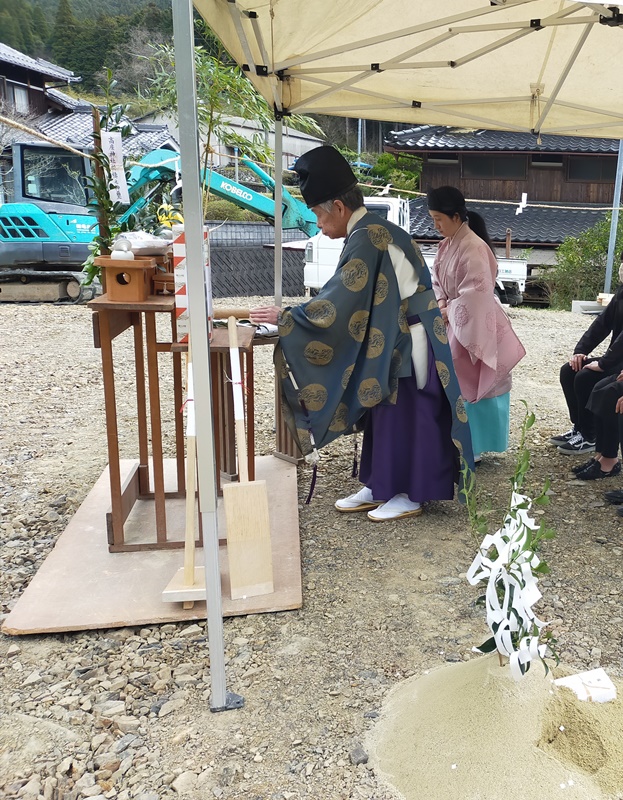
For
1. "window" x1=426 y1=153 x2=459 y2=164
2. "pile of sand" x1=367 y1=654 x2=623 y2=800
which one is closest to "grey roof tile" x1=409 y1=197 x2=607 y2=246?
"window" x1=426 y1=153 x2=459 y2=164

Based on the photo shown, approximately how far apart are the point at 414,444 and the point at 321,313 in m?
0.85

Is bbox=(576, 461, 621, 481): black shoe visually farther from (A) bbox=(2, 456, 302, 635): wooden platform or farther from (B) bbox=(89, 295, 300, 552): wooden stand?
(B) bbox=(89, 295, 300, 552): wooden stand

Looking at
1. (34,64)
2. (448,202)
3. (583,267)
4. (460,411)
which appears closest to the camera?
(460,411)

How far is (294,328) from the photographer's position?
2.90 metres

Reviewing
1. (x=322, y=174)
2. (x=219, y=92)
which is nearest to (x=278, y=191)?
(x=322, y=174)

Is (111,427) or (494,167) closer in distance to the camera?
(111,427)

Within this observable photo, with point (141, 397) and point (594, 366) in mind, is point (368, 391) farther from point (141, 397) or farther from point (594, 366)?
point (594, 366)

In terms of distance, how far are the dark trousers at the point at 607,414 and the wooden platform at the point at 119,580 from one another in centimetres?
172

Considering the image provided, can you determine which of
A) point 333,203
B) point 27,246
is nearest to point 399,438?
point 333,203

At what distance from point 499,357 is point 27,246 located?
9.46 meters

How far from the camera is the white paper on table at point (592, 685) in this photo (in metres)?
1.97

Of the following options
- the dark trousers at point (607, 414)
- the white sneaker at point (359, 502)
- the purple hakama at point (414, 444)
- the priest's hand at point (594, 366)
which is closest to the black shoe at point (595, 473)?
the dark trousers at point (607, 414)

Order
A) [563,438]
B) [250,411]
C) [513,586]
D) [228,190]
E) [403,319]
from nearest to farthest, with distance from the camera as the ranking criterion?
[513,586] < [403,319] < [250,411] < [563,438] < [228,190]

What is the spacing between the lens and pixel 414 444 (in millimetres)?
3381
